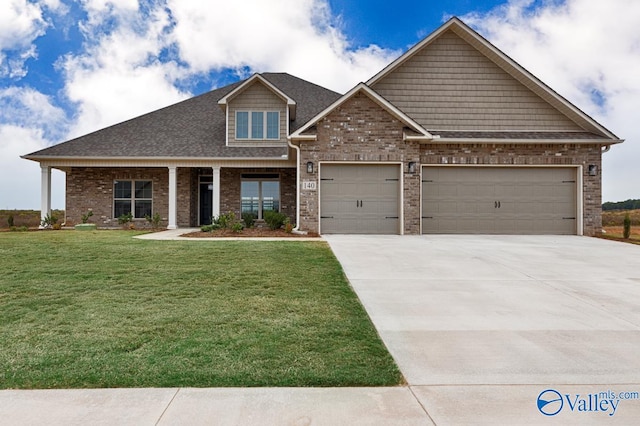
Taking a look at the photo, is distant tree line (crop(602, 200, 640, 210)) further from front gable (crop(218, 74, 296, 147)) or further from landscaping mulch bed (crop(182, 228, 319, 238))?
landscaping mulch bed (crop(182, 228, 319, 238))

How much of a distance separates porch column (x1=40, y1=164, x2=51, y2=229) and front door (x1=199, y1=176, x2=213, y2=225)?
6043 mm

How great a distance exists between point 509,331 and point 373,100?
10.2 metres

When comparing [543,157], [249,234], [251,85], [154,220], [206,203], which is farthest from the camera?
[206,203]

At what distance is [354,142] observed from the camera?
13062mm

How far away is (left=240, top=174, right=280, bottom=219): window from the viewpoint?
17.3m

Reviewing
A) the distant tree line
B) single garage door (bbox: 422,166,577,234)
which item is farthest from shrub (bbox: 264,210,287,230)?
the distant tree line

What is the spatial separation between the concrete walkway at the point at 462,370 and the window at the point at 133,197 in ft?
44.7

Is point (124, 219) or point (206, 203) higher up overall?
point (206, 203)

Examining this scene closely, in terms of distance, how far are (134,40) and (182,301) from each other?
1486 cm

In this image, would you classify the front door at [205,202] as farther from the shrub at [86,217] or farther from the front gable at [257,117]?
the shrub at [86,217]

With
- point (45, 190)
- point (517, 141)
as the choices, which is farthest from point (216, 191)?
point (517, 141)

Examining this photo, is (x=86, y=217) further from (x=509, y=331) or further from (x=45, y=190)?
(x=509, y=331)

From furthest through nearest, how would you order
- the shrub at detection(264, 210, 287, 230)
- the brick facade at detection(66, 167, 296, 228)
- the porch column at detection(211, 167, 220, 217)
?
the brick facade at detection(66, 167, 296, 228), the porch column at detection(211, 167, 220, 217), the shrub at detection(264, 210, 287, 230)

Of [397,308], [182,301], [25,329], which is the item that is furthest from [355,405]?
[25,329]
